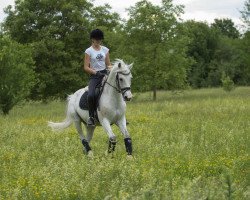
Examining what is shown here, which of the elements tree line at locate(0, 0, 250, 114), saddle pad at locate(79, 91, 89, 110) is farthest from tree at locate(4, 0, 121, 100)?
saddle pad at locate(79, 91, 89, 110)

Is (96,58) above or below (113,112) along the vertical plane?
above

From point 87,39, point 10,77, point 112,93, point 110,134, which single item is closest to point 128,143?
point 110,134

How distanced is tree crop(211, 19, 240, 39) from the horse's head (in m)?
102

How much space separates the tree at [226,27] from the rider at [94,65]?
101596 millimetres

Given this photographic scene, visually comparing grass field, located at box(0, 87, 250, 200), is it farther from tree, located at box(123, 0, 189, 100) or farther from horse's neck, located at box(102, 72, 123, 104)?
tree, located at box(123, 0, 189, 100)

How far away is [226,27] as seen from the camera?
11225 centimetres

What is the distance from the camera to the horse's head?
1099 centimetres

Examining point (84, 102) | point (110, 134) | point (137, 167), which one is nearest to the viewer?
point (137, 167)

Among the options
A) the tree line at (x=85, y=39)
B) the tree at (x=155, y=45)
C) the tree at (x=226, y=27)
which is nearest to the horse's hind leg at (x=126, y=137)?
the tree line at (x=85, y=39)

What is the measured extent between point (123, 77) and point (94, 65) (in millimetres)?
1397

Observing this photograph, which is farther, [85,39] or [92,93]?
[85,39]

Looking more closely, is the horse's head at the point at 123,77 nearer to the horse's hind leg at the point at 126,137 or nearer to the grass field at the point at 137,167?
the horse's hind leg at the point at 126,137

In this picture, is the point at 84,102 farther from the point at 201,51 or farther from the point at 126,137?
the point at 201,51

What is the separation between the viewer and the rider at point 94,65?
1201 centimetres
